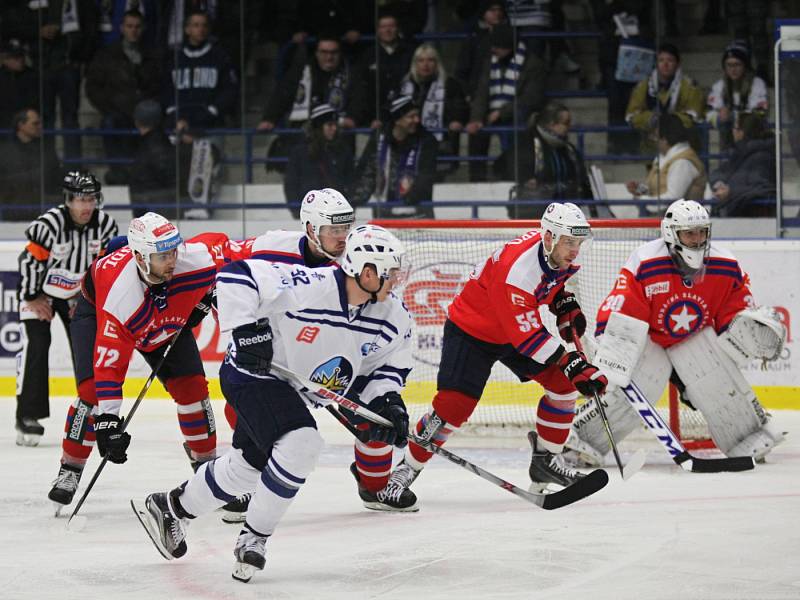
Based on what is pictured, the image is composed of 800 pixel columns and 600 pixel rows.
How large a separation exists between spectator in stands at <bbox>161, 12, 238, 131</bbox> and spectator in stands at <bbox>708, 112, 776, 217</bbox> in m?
2.87

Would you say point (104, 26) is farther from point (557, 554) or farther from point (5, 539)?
point (557, 554)

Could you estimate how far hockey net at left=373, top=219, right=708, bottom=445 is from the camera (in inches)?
249

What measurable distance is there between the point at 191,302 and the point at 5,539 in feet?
2.92

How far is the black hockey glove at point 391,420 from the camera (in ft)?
12.1

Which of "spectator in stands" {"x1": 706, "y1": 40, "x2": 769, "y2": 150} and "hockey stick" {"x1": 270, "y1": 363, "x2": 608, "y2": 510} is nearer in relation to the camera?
"hockey stick" {"x1": 270, "y1": 363, "x2": 608, "y2": 510}

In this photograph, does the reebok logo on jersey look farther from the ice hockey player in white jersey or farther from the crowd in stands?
the crowd in stands

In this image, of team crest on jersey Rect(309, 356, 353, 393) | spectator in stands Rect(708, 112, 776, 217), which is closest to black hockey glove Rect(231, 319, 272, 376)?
team crest on jersey Rect(309, 356, 353, 393)

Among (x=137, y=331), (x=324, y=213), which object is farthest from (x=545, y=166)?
(x=137, y=331)

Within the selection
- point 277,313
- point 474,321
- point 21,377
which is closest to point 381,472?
point 474,321

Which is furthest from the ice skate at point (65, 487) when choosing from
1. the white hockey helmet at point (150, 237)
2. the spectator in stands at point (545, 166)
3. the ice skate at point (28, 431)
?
the spectator in stands at point (545, 166)

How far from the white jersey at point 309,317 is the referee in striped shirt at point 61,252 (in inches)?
79.6

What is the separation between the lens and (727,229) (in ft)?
23.2

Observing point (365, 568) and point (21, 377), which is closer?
point (365, 568)

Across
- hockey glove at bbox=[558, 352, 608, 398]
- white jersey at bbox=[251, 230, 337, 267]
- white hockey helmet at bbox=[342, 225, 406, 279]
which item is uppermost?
white hockey helmet at bbox=[342, 225, 406, 279]
